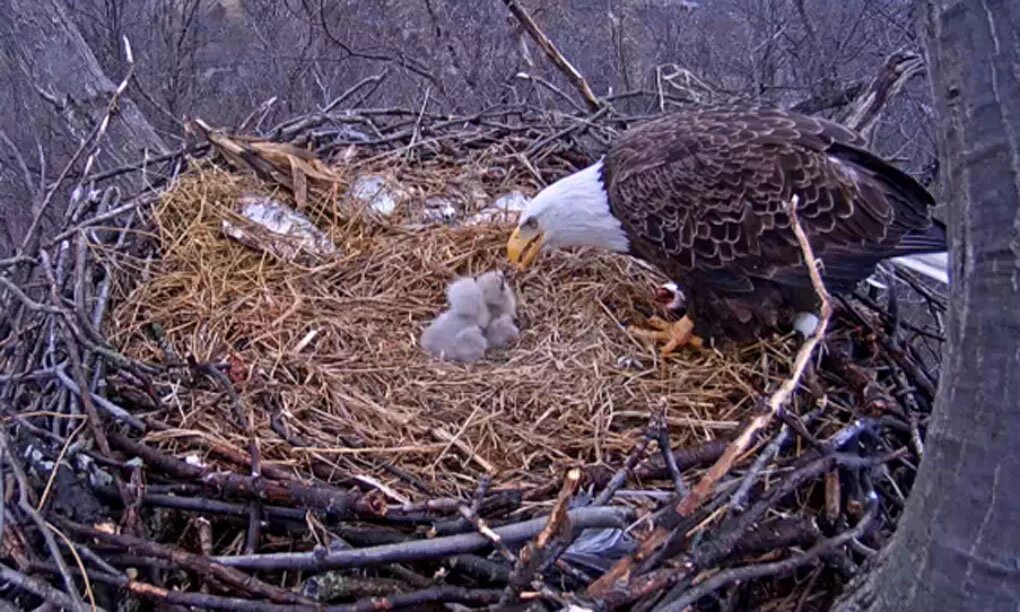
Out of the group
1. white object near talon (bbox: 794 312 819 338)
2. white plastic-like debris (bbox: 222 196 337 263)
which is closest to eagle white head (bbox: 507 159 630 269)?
white object near talon (bbox: 794 312 819 338)

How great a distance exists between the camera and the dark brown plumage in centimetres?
263

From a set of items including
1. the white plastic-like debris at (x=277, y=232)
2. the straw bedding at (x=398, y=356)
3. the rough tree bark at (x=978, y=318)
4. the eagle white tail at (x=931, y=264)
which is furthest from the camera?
the white plastic-like debris at (x=277, y=232)

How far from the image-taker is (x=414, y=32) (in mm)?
7488

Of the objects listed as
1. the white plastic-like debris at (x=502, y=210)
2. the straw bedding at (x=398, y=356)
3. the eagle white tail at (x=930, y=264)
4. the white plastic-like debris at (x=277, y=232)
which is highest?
the eagle white tail at (x=930, y=264)

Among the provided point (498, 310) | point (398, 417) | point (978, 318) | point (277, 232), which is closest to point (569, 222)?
point (498, 310)

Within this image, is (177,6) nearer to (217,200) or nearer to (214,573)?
(217,200)

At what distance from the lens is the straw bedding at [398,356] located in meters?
2.39

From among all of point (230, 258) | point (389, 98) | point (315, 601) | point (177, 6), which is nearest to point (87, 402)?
point (315, 601)

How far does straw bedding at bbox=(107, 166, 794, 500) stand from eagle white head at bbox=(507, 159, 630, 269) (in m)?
0.20

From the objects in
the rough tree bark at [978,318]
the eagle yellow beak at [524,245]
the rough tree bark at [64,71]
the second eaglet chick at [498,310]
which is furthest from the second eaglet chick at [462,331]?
the rough tree bark at [978,318]

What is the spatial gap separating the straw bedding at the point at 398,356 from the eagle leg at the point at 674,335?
4 cm

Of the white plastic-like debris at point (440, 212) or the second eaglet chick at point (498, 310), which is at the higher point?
the white plastic-like debris at point (440, 212)

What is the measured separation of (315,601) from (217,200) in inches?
70.9

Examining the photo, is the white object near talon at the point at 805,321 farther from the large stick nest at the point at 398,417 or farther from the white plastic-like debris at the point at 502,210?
the white plastic-like debris at the point at 502,210
